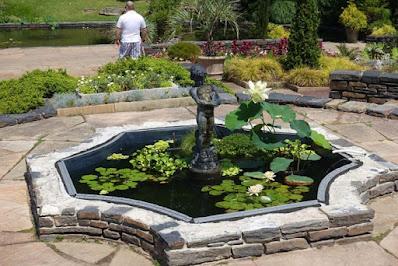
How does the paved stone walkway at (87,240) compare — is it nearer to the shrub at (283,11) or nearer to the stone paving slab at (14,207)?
the stone paving slab at (14,207)

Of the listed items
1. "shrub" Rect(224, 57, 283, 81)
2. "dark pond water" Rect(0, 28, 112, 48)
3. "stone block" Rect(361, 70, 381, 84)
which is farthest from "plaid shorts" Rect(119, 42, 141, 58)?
"dark pond water" Rect(0, 28, 112, 48)

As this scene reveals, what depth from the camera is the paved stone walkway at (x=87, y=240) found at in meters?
4.20

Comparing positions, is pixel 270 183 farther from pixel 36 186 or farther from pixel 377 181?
pixel 36 186

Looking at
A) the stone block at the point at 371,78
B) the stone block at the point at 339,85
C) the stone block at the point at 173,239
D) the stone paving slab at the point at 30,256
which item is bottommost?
the stone paving slab at the point at 30,256

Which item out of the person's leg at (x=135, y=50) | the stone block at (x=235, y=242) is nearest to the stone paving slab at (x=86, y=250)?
the stone block at (x=235, y=242)

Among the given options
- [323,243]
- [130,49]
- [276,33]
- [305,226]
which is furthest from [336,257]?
[276,33]

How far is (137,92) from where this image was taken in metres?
9.03

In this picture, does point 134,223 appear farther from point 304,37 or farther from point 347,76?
point 304,37

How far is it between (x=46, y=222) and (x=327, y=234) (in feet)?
7.63

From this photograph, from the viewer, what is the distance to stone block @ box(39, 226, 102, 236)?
455 cm

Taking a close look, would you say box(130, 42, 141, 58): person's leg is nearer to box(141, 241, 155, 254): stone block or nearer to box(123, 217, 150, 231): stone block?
box(123, 217, 150, 231): stone block

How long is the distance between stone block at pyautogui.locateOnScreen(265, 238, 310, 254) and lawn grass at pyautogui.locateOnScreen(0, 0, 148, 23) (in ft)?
77.0

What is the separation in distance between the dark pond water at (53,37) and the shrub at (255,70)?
9.11 m

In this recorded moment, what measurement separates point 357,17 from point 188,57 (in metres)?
8.36
